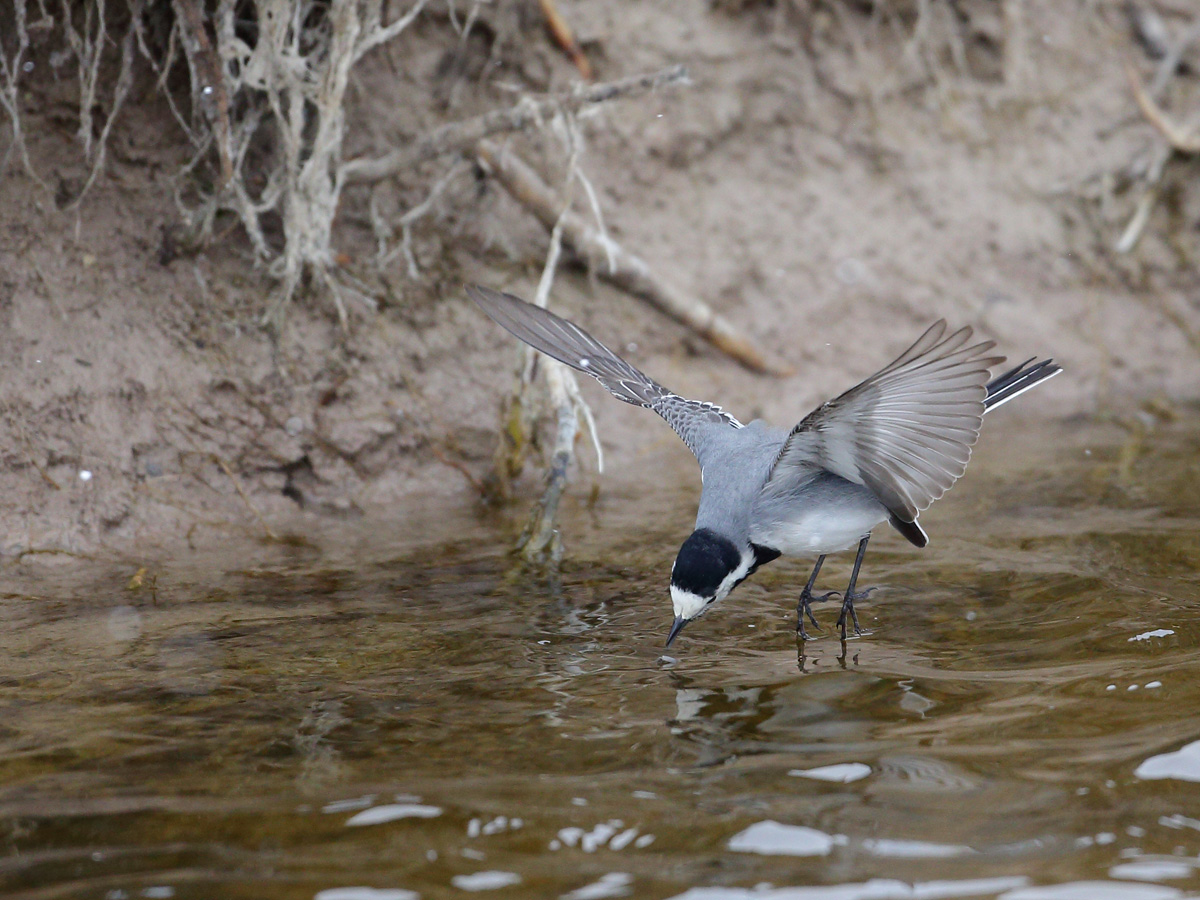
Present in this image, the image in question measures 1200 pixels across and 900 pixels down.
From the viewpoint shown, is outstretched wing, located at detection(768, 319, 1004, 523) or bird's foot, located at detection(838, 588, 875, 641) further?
bird's foot, located at detection(838, 588, 875, 641)

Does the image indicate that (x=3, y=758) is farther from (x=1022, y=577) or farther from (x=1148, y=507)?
(x=1148, y=507)

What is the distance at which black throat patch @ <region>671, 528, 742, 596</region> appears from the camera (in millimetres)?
4371

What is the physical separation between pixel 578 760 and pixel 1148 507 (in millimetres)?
3898

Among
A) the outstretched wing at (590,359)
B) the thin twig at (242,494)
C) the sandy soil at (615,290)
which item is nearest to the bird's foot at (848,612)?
the outstretched wing at (590,359)

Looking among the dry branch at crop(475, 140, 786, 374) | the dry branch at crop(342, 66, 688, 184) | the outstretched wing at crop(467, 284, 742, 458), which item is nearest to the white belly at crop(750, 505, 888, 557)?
the outstretched wing at crop(467, 284, 742, 458)

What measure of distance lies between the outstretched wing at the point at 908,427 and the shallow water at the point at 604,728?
0.66 m

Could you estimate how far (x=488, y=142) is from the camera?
725 cm

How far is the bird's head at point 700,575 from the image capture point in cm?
438

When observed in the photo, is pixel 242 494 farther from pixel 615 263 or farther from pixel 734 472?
pixel 615 263

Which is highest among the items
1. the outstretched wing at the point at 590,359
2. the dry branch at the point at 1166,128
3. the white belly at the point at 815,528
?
the dry branch at the point at 1166,128

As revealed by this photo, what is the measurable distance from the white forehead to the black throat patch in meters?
0.01

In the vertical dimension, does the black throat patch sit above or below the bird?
below

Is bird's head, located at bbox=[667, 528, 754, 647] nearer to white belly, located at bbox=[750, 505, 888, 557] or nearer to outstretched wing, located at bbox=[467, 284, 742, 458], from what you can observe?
white belly, located at bbox=[750, 505, 888, 557]

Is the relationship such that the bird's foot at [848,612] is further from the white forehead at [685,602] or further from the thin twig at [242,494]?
the thin twig at [242,494]
